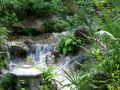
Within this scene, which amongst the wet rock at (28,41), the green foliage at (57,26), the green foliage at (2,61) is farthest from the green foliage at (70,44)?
the green foliage at (2,61)

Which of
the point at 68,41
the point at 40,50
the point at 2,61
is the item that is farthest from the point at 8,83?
the point at 68,41

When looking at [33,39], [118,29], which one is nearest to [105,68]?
[118,29]

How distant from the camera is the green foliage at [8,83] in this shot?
7891 mm

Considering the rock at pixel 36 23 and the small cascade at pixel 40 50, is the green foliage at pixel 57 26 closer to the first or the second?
the rock at pixel 36 23

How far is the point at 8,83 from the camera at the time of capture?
7941 mm

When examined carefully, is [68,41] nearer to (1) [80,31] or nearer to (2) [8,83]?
(1) [80,31]

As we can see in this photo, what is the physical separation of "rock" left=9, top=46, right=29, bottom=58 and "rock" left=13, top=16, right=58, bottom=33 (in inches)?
59.2

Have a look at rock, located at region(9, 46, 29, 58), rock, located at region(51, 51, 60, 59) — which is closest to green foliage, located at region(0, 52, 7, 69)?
rock, located at region(9, 46, 29, 58)

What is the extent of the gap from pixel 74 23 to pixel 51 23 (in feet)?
2.51

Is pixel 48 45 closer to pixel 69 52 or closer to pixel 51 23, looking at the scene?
pixel 69 52

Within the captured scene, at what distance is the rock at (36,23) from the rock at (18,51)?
1504 millimetres

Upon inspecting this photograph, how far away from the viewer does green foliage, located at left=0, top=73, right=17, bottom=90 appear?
25.9ft

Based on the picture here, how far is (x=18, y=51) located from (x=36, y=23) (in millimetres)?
1940

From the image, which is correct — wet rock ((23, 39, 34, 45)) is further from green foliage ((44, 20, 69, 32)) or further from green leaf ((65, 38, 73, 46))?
green foliage ((44, 20, 69, 32))
